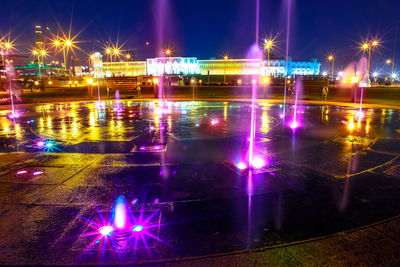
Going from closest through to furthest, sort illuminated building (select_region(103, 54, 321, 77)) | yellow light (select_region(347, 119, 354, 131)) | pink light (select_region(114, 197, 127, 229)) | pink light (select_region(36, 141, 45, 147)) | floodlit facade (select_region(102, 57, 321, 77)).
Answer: pink light (select_region(114, 197, 127, 229))
pink light (select_region(36, 141, 45, 147))
yellow light (select_region(347, 119, 354, 131))
illuminated building (select_region(103, 54, 321, 77))
floodlit facade (select_region(102, 57, 321, 77))

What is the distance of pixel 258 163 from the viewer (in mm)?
7703

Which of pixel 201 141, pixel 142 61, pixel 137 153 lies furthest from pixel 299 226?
pixel 142 61

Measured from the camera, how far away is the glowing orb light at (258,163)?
7422mm

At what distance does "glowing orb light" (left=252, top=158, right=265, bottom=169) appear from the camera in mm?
7422

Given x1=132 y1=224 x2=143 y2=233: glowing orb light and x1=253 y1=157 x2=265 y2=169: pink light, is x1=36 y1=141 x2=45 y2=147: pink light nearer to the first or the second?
x1=132 y1=224 x2=143 y2=233: glowing orb light

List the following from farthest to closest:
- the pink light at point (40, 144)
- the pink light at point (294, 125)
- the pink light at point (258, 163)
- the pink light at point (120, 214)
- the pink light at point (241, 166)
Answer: the pink light at point (294, 125), the pink light at point (40, 144), the pink light at point (258, 163), the pink light at point (241, 166), the pink light at point (120, 214)

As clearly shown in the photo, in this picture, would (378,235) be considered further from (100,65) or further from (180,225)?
(100,65)

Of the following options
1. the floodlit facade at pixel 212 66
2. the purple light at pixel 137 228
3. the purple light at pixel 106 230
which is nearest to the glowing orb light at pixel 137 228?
the purple light at pixel 137 228

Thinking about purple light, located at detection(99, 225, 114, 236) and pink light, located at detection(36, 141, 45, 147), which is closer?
purple light, located at detection(99, 225, 114, 236)

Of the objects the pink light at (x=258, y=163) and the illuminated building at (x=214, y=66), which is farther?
the illuminated building at (x=214, y=66)

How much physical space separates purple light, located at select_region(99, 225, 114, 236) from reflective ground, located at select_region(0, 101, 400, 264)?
0.07 meters

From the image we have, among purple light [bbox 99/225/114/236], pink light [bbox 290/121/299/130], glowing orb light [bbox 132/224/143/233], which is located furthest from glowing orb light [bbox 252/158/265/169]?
pink light [bbox 290/121/299/130]

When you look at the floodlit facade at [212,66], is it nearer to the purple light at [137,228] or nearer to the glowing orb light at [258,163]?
the glowing orb light at [258,163]

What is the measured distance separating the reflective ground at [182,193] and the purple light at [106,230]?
7cm
